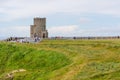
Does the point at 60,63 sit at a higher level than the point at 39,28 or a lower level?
lower

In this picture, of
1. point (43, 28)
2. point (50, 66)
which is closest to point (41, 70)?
point (50, 66)

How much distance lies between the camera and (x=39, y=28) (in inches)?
4813

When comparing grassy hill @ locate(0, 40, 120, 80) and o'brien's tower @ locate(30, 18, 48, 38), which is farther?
o'brien's tower @ locate(30, 18, 48, 38)

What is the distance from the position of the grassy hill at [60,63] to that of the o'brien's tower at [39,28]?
31860mm

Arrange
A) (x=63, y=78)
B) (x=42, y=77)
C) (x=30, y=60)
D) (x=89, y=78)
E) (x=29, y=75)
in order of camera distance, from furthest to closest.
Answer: (x=30, y=60) < (x=29, y=75) < (x=42, y=77) < (x=63, y=78) < (x=89, y=78)

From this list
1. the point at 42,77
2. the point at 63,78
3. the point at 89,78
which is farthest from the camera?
Answer: the point at 42,77

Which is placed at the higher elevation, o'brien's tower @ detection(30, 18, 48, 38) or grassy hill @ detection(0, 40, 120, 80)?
o'brien's tower @ detection(30, 18, 48, 38)

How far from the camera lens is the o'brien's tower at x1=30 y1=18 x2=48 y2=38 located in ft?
399

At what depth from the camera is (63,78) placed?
53188 mm

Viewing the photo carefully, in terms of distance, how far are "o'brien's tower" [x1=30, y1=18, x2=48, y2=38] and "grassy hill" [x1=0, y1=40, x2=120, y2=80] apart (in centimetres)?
3186

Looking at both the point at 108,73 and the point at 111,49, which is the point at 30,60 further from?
the point at 108,73

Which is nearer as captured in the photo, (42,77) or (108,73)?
(108,73)

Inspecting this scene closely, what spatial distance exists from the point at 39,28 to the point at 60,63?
189 feet

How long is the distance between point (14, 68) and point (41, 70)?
10128 mm
